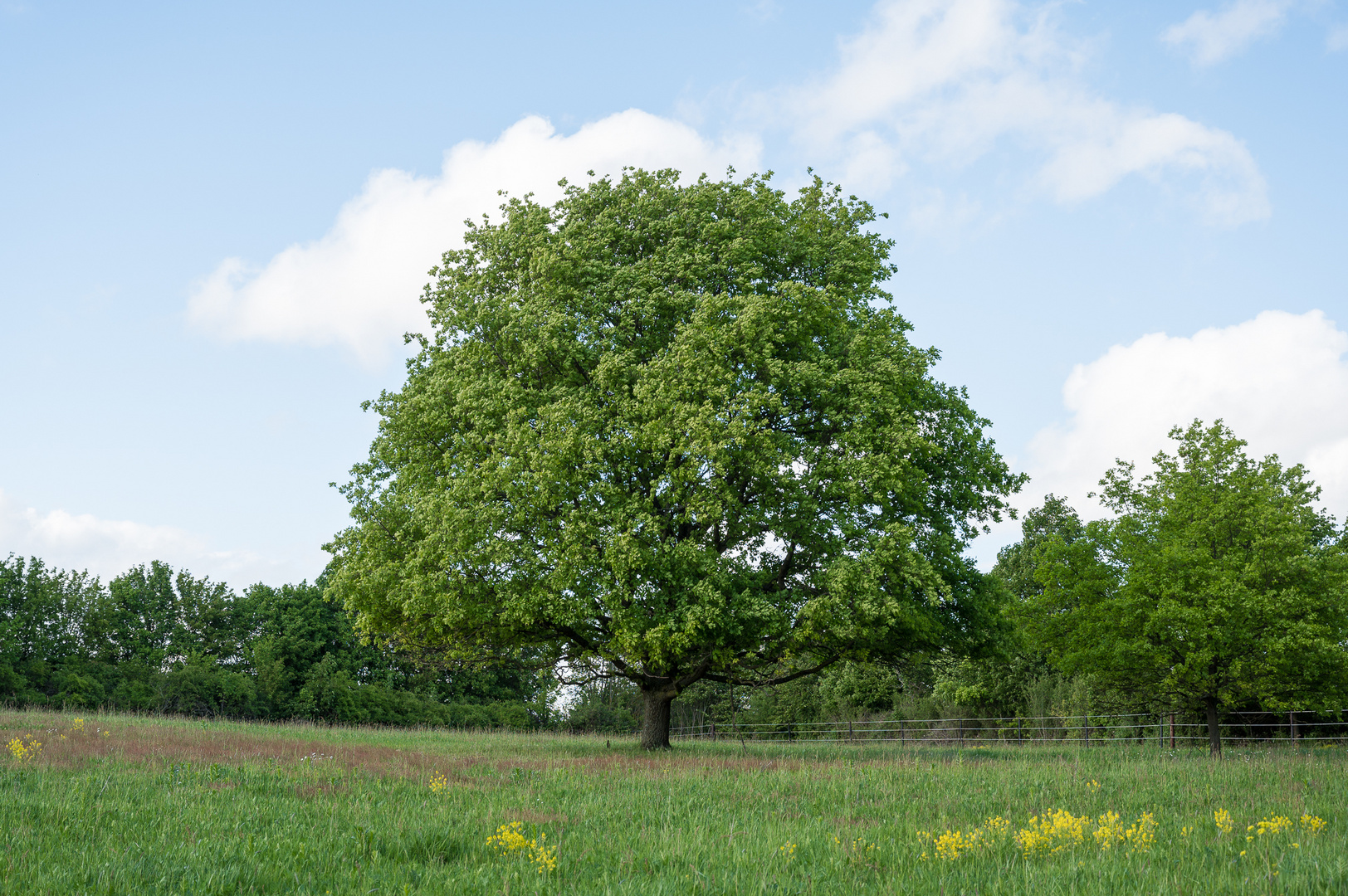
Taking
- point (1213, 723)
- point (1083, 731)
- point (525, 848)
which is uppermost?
point (525, 848)

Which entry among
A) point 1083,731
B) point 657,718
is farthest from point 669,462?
point 1083,731

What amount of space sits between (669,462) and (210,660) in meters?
50.3

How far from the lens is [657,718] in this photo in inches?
881

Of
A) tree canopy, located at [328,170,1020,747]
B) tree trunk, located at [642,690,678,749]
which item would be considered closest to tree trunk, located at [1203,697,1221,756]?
tree canopy, located at [328,170,1020,747]

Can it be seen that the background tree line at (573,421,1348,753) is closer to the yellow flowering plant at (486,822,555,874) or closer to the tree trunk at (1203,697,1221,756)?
the tree trunk at (1203,697,1221,756)

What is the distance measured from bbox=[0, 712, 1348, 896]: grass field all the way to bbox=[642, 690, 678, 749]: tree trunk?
23.5 ft

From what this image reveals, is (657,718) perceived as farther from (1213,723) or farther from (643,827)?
(1213,723)

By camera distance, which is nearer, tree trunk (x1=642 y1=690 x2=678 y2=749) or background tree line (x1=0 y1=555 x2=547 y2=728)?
tree trunk (x1=642 y1=690 x2=678 y2=749)

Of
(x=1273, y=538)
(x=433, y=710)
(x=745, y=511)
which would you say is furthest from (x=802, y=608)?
(x=433, y=710)

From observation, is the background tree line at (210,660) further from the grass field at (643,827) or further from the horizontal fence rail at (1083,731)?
the grass field at (643,827)

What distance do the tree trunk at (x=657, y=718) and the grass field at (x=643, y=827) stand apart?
7153mm

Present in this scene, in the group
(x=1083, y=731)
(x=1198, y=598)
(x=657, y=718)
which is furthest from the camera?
(x=1083, y=731)

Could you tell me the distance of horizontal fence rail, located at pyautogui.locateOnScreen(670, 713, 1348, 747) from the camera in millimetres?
32656

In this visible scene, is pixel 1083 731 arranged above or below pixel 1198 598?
below
